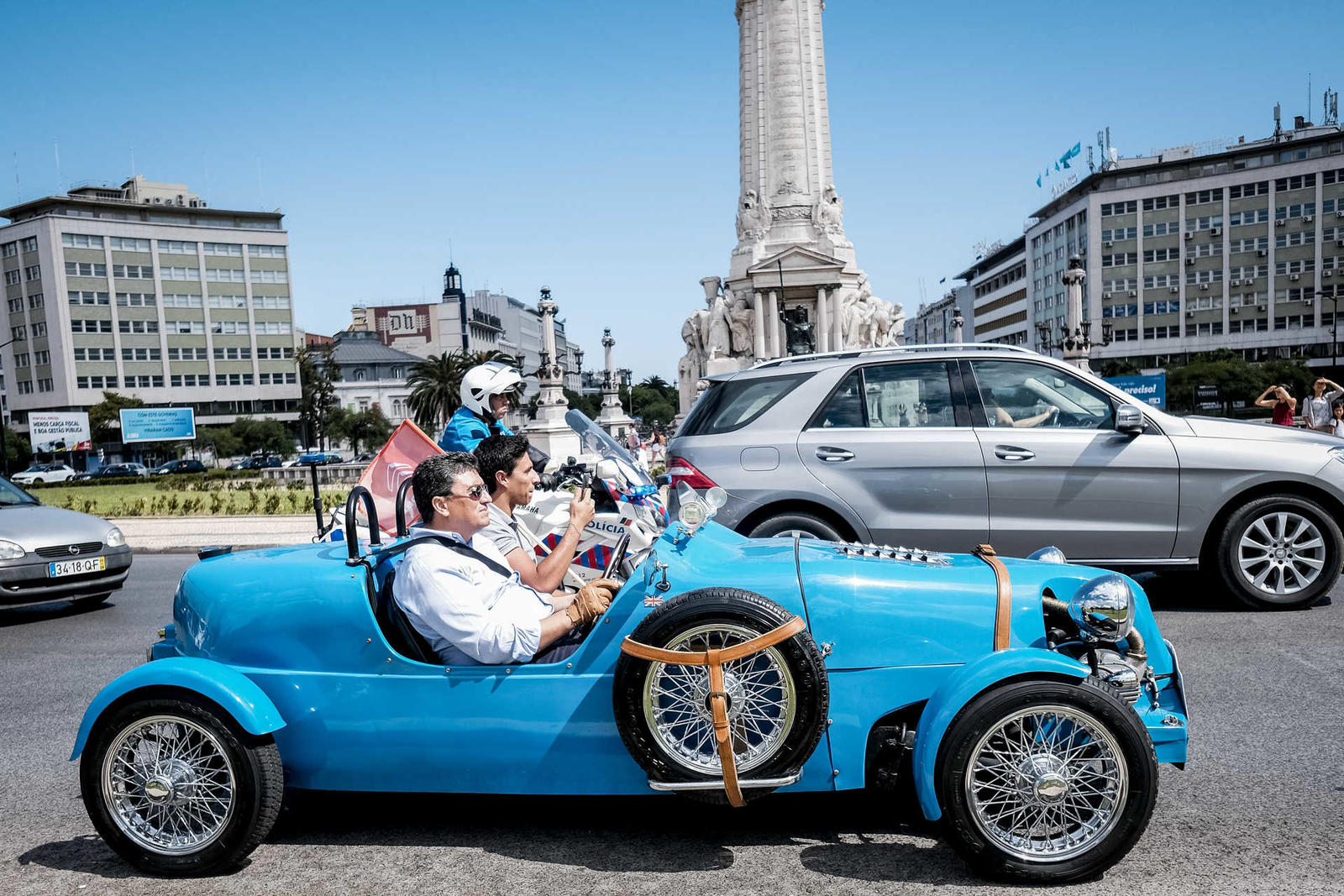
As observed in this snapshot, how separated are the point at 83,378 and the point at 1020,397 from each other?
10078 centimetres

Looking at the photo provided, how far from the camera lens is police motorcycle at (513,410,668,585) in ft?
13.6

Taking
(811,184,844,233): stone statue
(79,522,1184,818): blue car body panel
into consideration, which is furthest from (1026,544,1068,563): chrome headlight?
(811,184,844,233): stone statue

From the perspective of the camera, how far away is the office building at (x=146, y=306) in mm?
90625

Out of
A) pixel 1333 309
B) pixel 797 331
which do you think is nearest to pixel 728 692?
pixel 797 331

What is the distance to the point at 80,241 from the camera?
91.0 m

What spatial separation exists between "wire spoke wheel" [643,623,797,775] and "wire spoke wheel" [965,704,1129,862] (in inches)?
26.5

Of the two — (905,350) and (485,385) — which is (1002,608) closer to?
(485,385)

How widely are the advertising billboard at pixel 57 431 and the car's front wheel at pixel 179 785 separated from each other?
72155 millimetres

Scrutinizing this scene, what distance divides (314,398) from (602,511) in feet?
333

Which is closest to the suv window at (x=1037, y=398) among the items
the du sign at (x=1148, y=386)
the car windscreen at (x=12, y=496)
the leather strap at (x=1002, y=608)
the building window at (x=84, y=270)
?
the leather strap at (x=1002, y=608)

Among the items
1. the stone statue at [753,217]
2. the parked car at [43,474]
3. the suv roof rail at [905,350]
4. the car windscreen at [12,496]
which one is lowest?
the parked car at [43,474]

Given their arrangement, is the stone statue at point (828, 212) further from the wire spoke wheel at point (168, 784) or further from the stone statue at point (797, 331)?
the wire spoke wheel at point (168, 784)

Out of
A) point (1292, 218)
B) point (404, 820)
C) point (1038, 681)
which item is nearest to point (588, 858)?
point (404, 820)

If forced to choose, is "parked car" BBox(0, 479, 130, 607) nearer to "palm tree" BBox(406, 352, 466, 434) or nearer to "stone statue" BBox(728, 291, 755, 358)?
"stone statue" BBox(728, 291, 755, 358)
